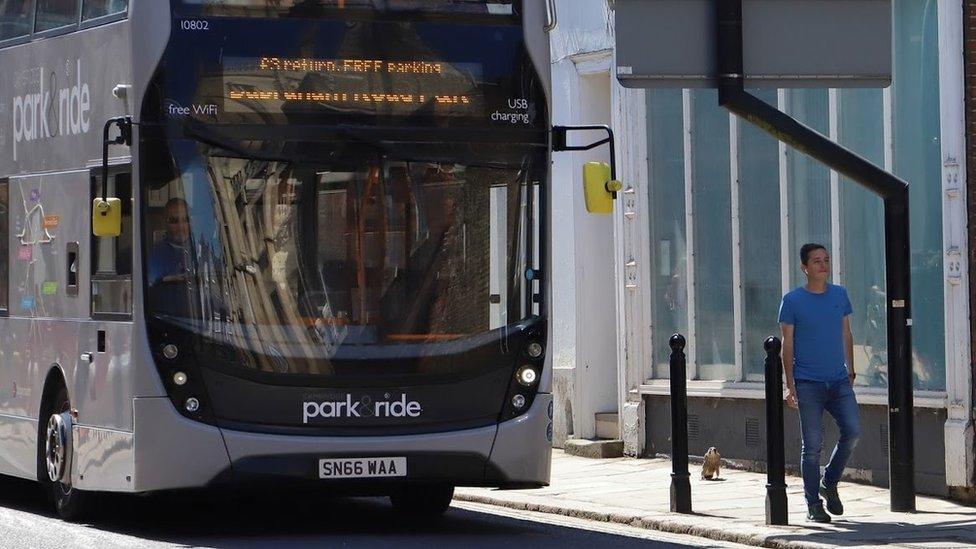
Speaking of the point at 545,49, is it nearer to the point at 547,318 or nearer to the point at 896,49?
the point at 547,318

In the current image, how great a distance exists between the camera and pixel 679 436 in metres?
14.3

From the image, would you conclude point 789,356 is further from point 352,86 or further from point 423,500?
point 352,86

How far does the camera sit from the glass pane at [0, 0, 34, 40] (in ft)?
49.6

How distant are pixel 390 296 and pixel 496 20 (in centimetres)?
186

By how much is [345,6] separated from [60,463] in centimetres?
376

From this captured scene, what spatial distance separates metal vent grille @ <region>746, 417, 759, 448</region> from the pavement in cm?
25

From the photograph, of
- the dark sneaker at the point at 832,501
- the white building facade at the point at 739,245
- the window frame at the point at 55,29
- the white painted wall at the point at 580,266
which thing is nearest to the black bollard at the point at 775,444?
the dark sneaker at the point at 832,501

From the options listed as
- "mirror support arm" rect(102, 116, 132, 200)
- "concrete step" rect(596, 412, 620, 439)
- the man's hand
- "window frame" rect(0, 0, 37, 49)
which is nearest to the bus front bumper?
"mirror support arm" rect(102, 116, 132, 200)

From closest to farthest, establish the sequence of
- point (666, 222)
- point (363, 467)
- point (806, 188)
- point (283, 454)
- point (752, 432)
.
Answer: point (283, 454) < point (363, 467) < point (806, 188) < point (752, 432) < point (666, 222)

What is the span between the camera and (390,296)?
507 inches

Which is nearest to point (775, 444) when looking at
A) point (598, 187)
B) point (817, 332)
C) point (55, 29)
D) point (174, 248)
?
point (817, 332)

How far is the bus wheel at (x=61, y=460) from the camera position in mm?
13992

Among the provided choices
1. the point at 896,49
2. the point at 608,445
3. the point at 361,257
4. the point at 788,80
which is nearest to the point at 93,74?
the point at 361,257

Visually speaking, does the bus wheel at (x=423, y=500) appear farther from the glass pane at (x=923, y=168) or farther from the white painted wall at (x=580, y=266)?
the white painted wall at (x=580, y=266)
